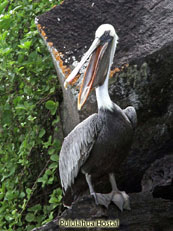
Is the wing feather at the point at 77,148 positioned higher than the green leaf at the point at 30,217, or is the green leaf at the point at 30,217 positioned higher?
the wing feather at the point at 77,148

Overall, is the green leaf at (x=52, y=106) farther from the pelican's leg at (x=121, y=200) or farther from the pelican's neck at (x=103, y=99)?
the pelican's leg at (x=121, y=200)

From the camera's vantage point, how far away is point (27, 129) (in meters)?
4.81

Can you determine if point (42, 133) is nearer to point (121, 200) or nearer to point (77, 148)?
point (77, 148)

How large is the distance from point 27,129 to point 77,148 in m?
1.61

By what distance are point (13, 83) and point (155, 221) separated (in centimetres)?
249

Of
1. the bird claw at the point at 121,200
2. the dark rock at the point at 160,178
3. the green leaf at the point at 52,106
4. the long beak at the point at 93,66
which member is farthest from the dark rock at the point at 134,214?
the green leaf at the point at 52,106

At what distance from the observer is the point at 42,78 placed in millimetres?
4934

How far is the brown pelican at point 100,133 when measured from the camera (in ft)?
10.5

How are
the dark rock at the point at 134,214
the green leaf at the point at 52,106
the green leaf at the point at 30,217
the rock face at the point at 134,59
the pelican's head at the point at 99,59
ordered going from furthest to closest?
the green leaf at the point at 52,106 < the green leaf at the point at 30,217 < the rock face at the point at 134,59 < the pelican's head at the point at 99,59 < the dark rock at the point at 134,214

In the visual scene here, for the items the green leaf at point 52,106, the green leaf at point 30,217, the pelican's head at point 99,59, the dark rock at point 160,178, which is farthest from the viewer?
the green leaf at point 52,106

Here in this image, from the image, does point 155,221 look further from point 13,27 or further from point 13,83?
point 13,27

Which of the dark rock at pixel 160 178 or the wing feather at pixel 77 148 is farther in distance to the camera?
the dark rock at pixel 160 178

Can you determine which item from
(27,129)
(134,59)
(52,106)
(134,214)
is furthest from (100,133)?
(27,129)

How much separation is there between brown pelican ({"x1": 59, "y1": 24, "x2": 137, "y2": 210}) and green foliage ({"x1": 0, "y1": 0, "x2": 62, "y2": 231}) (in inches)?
39.4
